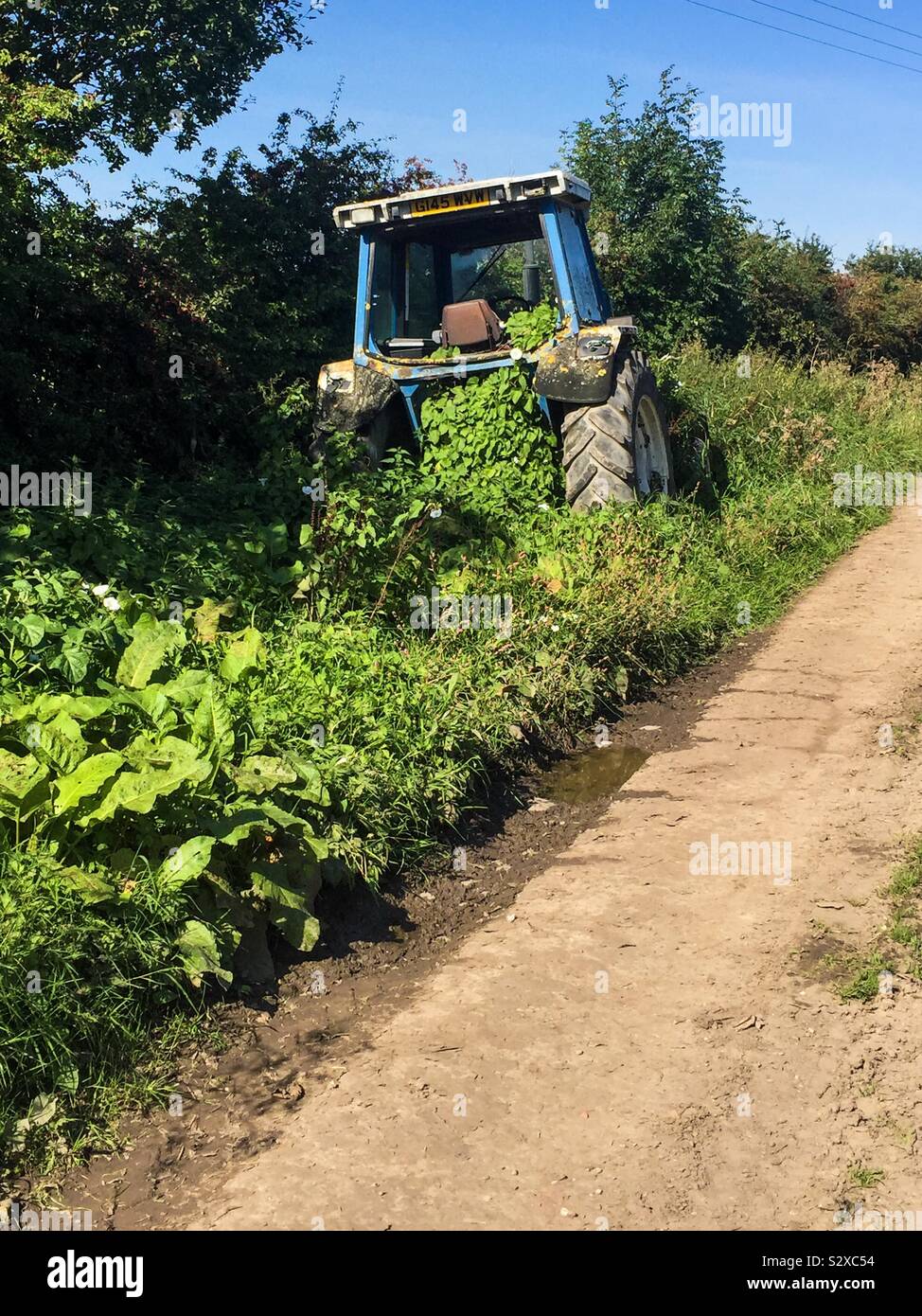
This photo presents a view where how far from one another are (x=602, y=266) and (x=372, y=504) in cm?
892

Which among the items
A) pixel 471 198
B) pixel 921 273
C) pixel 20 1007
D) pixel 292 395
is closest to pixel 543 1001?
pixel 20 1007

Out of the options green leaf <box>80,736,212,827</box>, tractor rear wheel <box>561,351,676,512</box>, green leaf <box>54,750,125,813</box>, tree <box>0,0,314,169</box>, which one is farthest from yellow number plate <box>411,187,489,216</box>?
tree <box>0,0,314,169</box>

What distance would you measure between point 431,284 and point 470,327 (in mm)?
844

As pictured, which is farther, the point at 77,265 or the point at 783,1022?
the point at 77,265

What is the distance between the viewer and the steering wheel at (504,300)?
8.81 metres

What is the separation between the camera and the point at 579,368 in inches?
298

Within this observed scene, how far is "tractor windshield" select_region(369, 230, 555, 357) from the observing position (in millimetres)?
8484

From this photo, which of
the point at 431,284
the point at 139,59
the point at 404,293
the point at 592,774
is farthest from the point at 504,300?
the point at 139,59

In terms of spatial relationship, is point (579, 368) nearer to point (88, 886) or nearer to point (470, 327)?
point (470, 327)

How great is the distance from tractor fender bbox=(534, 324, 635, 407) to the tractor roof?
94 cm

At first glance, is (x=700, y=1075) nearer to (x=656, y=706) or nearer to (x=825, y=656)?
(x=656, y=706)

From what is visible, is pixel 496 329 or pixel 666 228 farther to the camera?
pixel 666 228

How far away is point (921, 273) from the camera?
23.4m

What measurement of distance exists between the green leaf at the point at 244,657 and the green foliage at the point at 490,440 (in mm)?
2951
